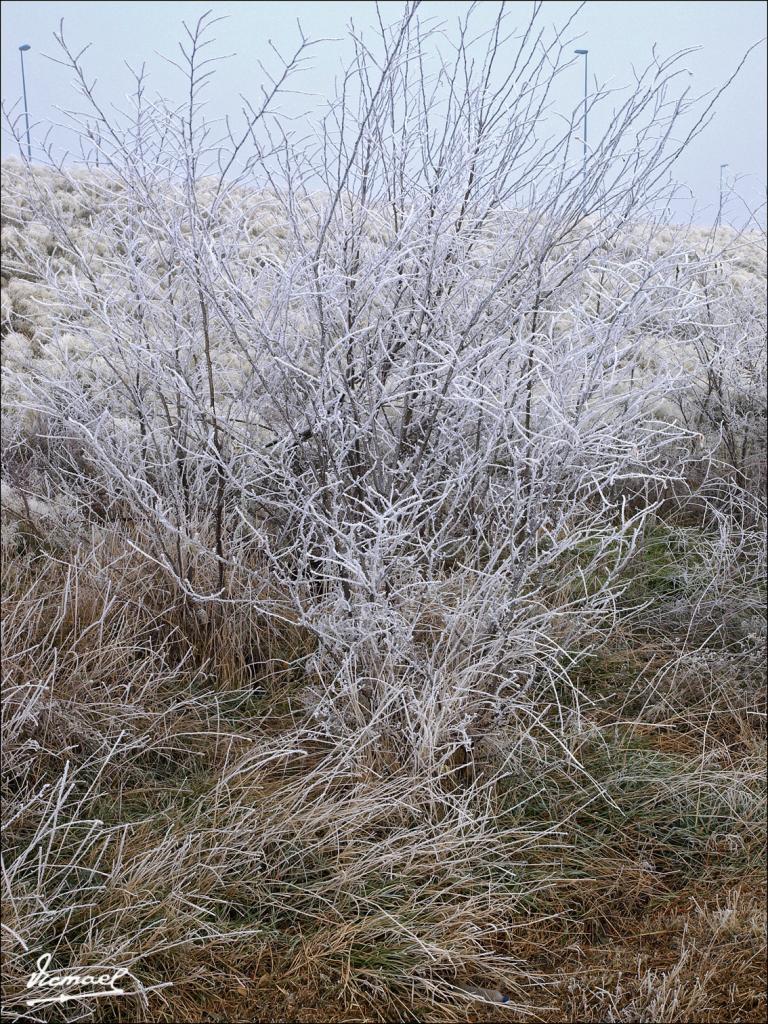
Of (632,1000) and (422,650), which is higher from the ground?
(422,650)

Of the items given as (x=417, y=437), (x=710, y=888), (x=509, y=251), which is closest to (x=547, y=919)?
(x=710, y=888)

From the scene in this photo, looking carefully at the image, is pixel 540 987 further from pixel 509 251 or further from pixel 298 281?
pixel 509 251

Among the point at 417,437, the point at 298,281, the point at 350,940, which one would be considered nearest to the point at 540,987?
the point at 350,940

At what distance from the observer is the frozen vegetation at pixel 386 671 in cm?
242

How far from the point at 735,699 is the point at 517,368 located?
1.54m

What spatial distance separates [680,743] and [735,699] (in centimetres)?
39

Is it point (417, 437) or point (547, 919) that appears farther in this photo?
point (417, 437)

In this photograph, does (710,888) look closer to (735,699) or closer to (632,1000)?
(632,1000)

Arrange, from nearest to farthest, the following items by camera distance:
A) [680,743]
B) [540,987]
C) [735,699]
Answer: [540,987], [680,743], [735,699]

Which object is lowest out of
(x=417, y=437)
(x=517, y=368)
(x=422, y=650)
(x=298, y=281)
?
(x=422, y=650)

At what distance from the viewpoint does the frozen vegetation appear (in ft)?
7.94

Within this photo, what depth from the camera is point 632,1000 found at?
7.95 ft

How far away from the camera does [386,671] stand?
Answer: 9.80 feet

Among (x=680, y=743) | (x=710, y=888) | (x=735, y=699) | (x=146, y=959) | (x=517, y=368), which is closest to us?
(x=146, y=959)
